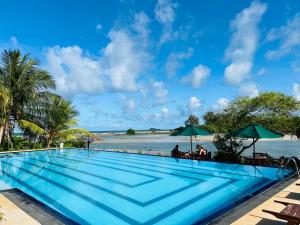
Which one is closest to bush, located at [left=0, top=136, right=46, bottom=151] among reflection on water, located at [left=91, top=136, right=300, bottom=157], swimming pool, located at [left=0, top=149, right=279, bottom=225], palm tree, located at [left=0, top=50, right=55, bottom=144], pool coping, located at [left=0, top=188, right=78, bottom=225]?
palm tree, located at [left=0, top=50, right=55, bottom=144]

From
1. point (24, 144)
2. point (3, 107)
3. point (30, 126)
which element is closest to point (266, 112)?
point (30, 126)

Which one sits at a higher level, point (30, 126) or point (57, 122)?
point (57, 122)

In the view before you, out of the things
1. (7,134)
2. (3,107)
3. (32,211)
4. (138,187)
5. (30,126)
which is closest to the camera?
(32,211)

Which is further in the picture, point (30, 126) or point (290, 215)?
point (30, 126)

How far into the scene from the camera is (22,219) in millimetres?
5754

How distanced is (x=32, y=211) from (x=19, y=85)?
627 inches

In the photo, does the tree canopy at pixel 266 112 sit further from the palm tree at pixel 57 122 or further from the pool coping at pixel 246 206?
the palm tree at pixel 57 122

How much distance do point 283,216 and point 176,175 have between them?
773cm

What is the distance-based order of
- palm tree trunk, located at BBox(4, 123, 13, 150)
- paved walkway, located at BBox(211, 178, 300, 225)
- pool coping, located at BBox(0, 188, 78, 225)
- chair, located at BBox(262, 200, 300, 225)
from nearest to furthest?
chair, located at BBox(262, 200, 300, 225)
paved walkway, located at BBox(211, 178, 300, 225)
pool coping, located at BBox(0, 188, 78, 225)
palm tree trunk, located at BBox(4, 123, 13, 150)

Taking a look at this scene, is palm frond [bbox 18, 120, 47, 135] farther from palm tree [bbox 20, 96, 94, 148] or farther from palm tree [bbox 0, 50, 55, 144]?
palm tree [bbox 0, 50, 55, 144]

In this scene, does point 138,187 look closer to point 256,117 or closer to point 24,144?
point 256,117

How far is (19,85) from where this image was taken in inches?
789

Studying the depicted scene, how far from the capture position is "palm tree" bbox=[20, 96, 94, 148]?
22.1 metres

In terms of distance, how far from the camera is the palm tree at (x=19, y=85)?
19.9 m
